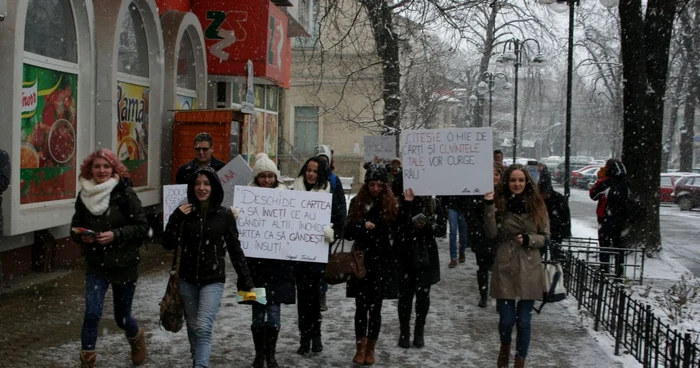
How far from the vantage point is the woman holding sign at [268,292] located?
6406mm

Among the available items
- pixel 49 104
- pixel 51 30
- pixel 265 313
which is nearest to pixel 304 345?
pixel 265 313

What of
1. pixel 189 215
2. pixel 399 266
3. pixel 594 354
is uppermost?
pixel 189 215

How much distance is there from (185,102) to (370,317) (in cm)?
1034

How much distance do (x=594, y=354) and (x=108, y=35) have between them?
8.15m

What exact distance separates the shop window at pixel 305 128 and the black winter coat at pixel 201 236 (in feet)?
104

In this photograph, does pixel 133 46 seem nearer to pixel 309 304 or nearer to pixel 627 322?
pixel 309 304

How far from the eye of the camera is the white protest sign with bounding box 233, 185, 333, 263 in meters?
6.62

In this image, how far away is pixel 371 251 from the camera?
6.91m

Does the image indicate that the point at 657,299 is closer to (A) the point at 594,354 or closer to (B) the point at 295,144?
(A) the point at 594,354

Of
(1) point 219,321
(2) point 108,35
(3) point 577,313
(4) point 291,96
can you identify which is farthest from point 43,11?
(4) point 291,96

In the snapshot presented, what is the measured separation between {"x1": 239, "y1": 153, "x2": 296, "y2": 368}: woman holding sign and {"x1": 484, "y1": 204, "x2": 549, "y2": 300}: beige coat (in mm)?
1654

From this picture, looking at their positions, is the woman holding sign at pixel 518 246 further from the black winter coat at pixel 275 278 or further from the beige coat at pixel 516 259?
the black winter coat at pixel 275 278

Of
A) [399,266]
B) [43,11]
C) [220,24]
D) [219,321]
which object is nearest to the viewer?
[399,266]

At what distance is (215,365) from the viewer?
6707 mm
